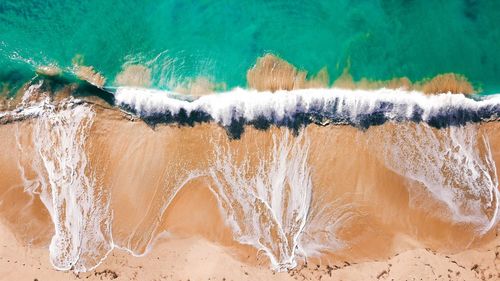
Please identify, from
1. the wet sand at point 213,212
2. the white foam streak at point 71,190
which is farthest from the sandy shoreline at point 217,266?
the white foam streak at point 71,190

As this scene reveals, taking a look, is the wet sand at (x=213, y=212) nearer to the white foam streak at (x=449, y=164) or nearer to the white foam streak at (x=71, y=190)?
the white foam streak at (x=449, y=164)

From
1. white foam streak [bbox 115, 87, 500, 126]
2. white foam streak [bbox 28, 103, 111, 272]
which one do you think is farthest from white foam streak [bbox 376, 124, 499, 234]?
white foam streak [bbox 28, 103, 111, 272]

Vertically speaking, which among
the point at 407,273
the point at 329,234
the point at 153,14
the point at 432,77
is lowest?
the point at 407,273

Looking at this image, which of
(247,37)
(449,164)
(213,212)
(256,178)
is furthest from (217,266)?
(449,164)

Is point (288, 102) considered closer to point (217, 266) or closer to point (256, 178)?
point (256, 178)

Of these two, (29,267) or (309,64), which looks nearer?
(29,267)

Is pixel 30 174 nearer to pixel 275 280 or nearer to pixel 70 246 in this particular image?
pixel 70 246

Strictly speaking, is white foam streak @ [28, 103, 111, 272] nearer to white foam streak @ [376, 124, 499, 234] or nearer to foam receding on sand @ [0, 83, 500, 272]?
foam receding on sand @ [0, 83, 500, 272]

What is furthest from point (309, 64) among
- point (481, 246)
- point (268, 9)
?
point (481, 246)
